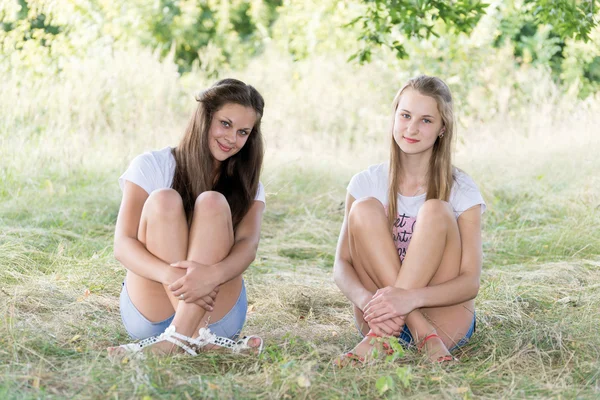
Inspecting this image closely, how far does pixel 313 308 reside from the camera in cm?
349

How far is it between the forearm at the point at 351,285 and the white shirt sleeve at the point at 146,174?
75 cm

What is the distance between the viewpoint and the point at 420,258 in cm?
254

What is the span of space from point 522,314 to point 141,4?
1107cm

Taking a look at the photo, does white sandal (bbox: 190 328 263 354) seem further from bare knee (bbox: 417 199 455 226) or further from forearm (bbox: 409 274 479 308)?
bare knee (bbox: 417 199 455 226)

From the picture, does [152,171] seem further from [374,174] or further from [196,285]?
[374,174]

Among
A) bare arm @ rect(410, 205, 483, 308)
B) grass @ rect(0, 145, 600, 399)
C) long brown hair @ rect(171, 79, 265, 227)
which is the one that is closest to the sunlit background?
grass @ rect(0, 145, 600, 399)

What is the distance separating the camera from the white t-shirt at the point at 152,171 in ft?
8.91

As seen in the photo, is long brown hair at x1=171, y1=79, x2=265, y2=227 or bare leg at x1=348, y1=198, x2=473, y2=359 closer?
bare leg at x1=348, y1=198, x2=473, y2=359

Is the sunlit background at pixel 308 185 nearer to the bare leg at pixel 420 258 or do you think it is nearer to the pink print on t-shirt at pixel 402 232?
the bare leg at pixel 420 258

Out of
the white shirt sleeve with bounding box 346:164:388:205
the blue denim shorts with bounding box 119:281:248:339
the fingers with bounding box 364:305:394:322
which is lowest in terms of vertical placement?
the blue denim shorts with bounding box 119:281:248:339

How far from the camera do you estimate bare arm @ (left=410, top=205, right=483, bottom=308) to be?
2543 millimetres

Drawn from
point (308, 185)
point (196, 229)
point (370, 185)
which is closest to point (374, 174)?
point (370, 185)

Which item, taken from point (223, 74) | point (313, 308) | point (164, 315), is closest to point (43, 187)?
point (313, 308)

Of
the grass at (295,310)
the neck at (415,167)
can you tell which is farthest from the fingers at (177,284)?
the neck at (415,167)
